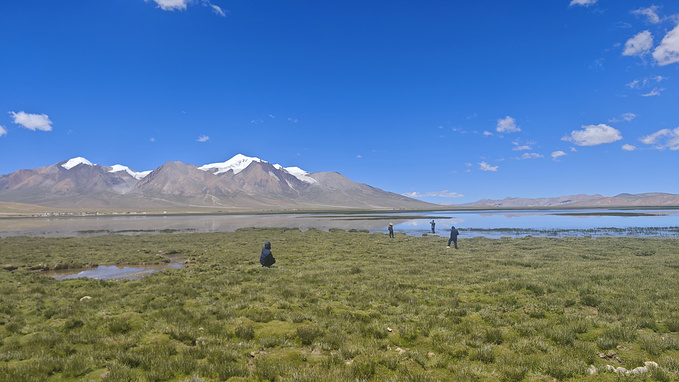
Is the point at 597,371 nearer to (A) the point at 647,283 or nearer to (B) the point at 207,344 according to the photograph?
(B) the point at 207,344

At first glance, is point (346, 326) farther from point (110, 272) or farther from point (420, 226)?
point (420, 226)

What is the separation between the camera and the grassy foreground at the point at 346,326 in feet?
27.3

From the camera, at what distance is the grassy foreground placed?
8328mm

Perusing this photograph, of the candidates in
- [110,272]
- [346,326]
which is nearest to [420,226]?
[110,272]

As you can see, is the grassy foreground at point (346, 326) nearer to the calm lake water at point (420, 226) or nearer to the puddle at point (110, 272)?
the puddle at point (110, 272)

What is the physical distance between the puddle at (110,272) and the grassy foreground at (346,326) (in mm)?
3620

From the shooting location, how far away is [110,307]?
14.4m

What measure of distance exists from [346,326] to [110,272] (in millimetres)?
25081

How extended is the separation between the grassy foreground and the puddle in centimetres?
362

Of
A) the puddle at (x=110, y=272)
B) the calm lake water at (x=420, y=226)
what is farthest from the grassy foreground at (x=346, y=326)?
the calm lake water at (x=420, y=226)

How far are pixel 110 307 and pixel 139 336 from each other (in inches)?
201

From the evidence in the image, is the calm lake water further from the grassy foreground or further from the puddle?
Result: the grassy foreground

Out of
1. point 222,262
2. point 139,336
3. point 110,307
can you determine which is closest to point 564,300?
point 139,336

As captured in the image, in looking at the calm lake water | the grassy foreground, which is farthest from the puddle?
the calm lake water
